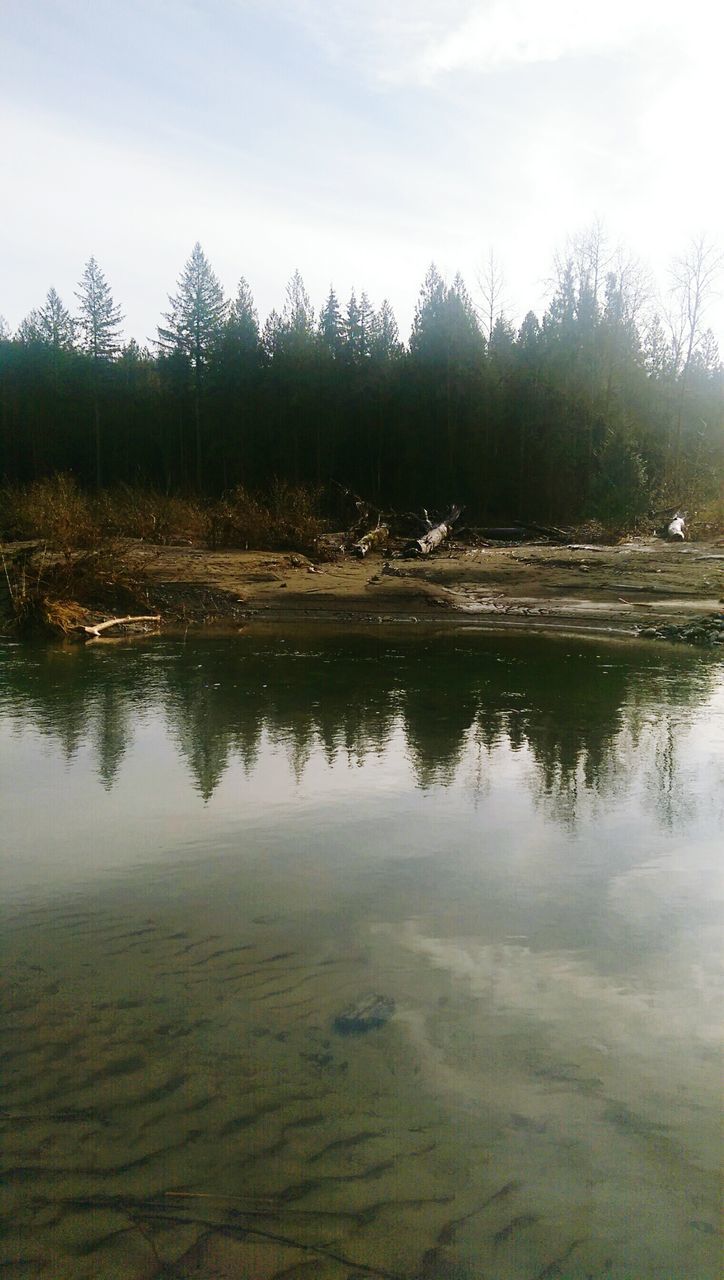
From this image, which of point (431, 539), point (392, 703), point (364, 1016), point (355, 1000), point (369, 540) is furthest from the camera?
point (431, 539)

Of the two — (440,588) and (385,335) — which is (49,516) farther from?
(385,335)

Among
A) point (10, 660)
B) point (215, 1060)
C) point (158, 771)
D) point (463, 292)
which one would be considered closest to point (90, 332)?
point (463, 292)

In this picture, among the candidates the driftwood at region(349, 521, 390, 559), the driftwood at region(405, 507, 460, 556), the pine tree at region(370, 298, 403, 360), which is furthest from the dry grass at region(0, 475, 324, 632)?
the pine tree at region(370, 298, 403, 360)

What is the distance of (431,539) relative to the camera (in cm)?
2398

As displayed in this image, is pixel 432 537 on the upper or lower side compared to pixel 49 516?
lower

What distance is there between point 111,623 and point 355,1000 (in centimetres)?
1205

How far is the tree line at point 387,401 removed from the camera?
1420 inches

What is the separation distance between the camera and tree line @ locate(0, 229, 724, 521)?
3606 centimetres

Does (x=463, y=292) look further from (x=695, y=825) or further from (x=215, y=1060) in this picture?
(x=215, y=1060)

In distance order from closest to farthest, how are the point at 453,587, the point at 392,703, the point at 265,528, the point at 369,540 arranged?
the point at 392,703, the point at 453,587, the point at 265,528, the point at 369,540

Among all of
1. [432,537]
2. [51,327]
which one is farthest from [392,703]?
[51,327]

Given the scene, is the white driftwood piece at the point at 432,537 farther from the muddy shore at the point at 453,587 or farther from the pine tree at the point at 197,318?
the pine tree at the point at 197,318

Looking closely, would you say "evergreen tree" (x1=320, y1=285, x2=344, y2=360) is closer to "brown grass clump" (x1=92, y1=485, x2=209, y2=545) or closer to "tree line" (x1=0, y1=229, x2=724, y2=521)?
"tree line" (x1=0, y1=229, x2=724, y2=521)

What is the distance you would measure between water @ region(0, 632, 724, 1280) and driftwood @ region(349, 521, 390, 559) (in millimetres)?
15125
